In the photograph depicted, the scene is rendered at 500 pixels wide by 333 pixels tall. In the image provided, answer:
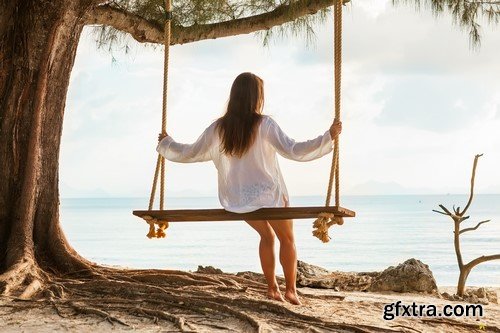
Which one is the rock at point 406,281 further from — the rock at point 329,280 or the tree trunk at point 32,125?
the tree trunk at point 32,125

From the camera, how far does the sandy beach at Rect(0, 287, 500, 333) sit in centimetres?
422

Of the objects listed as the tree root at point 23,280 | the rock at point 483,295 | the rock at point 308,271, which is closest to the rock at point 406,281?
the rock at point 483,295

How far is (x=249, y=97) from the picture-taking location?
4.69 meters

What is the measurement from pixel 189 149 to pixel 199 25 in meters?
2.28

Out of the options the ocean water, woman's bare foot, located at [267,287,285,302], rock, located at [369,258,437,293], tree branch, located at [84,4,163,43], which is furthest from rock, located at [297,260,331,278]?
the ocean water

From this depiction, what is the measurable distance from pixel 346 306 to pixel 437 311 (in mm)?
631

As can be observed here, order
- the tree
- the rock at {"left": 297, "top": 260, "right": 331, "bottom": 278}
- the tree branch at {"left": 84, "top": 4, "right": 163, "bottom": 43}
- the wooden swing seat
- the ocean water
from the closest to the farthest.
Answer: the wooden swing seat, the tree, the tree branch at {"left": 84, "top": 4, "right": 163, "bottom": 43}, the rock at {"left": 297, "top": 260, "right": 331, "bottom": 278}, the ocean water

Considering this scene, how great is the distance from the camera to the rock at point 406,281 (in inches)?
268

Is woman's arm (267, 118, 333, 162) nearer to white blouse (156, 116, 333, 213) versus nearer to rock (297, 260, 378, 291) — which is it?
white blouse (156, 116, 333, 213)

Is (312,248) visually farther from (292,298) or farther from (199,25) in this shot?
(292,298)

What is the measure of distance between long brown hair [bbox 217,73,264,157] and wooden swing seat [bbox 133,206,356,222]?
1.15ft

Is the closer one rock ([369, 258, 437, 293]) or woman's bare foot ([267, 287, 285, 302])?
woman's bare foot ([267, 287, 285, 302])

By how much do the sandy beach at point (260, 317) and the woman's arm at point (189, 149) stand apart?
88 centimetres

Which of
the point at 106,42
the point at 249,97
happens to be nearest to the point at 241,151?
the point at 249,97
